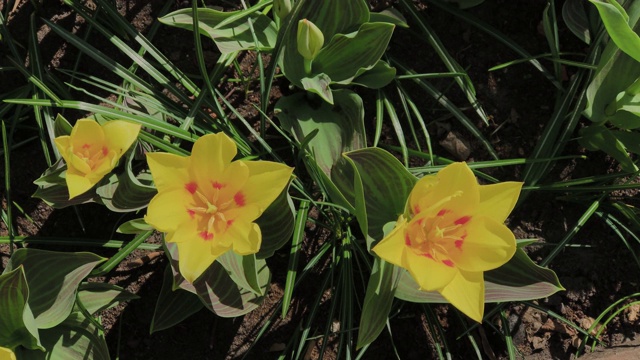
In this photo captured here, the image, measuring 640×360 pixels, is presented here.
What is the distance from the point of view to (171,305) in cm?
169

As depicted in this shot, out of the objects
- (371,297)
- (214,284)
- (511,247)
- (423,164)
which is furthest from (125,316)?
(511,247)

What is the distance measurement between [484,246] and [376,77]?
0.79 m

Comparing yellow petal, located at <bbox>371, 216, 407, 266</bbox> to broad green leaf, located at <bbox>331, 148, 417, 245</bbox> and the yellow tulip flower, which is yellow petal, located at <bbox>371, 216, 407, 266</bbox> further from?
the yellow tulip flower

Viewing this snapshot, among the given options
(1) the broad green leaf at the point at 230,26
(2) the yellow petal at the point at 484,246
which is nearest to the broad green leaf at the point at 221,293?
(2) the yellow petal at the point at 484,246

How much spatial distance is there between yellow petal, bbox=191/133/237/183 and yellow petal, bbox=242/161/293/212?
52 mm

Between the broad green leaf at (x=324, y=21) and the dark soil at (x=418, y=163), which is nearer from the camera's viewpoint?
the broad green leaf at (x=324, y=21)

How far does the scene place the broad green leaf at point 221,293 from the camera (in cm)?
156

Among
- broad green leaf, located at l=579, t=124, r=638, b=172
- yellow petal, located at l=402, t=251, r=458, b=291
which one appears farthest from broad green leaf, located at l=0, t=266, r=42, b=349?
broad green leaf, located at l=579, t=124, r=638, b=172

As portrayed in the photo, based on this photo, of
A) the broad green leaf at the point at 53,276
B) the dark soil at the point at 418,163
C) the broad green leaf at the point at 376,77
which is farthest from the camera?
the dark soil at the point at 418,163

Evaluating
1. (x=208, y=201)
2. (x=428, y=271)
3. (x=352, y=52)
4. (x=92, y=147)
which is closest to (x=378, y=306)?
(x=428, y=271)

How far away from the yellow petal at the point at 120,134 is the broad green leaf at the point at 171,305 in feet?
1.32

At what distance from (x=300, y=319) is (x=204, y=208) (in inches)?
31.6

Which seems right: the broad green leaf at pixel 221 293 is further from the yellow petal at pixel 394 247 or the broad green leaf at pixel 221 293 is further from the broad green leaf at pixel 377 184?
the yellow petal at pixel 394 247

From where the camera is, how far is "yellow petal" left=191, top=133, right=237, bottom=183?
129 cm
